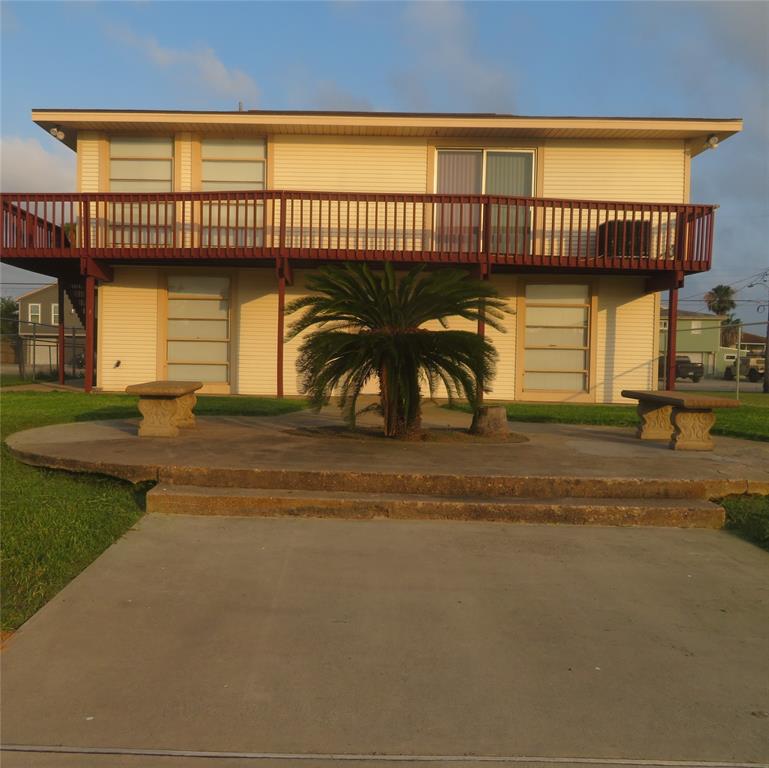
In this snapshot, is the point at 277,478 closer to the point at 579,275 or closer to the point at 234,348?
the point at 234,348

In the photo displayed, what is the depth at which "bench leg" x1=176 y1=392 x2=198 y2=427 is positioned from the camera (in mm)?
9216

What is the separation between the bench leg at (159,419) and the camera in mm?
8625

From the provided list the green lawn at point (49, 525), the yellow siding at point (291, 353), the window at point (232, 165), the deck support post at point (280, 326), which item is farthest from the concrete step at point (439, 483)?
the window at point (232, 165)

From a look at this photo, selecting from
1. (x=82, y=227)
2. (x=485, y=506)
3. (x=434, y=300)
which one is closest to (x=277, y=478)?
(x=485, y=506)

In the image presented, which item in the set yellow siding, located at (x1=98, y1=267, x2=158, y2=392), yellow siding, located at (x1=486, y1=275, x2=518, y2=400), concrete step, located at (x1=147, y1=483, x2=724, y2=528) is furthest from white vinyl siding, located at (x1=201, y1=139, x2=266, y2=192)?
concrete step, located at (x1=147, y1=483, x2=724, y2=528)

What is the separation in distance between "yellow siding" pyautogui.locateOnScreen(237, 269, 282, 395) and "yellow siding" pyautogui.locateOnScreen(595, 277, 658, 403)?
7.52 m

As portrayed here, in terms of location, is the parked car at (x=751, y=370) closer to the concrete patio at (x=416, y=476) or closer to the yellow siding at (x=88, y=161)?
the yellow siding at (x=88, y=161)

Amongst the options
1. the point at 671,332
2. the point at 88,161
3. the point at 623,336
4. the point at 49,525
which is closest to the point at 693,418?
→ the point at 49,525

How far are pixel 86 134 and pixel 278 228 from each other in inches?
203

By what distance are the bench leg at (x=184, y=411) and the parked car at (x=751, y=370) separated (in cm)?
4305

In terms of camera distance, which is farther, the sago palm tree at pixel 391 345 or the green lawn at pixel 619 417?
the green lawn at pixel 619 417

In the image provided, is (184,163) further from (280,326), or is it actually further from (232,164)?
(280,326)

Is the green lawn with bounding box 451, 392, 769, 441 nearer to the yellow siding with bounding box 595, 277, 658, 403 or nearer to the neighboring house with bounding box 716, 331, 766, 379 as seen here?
the yellow siding with bounding box 595, 277, 658, 403

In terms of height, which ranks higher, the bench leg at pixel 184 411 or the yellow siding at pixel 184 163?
the yellow siding at pixel 184 163
